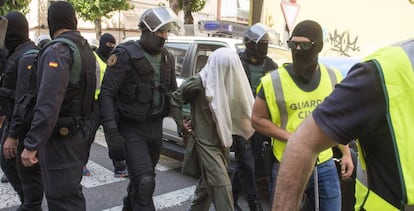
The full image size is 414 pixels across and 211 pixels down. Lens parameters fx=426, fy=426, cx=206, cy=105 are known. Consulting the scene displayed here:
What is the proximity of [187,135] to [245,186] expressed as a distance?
0.81m

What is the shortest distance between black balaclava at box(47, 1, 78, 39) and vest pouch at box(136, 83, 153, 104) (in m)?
0.70

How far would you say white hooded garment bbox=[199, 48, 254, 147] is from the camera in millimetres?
3439

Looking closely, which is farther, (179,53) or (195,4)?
(195,4)

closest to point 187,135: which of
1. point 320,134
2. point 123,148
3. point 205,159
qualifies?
point 205,159

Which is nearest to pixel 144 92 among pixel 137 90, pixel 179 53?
pixel 137 90

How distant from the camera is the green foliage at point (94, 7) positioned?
20266 mm

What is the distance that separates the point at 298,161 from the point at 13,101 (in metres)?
3.13

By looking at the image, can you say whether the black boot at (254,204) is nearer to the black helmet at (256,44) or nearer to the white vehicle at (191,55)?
the black helmet at (256,44)

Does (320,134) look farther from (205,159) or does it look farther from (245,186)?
(245,186)

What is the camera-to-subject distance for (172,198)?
480 centimetres

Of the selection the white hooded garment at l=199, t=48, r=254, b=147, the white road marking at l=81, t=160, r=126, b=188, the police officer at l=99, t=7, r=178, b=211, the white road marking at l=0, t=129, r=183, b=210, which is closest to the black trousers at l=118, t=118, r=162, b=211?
the police officer at l=99, t=7, r=178, b=211

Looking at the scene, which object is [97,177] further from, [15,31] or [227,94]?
[227,94]

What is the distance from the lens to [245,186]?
401 centimetres

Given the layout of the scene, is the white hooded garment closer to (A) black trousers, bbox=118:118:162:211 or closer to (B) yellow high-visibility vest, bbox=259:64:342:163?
(A) black trousers, bbox=118:118:162:211
